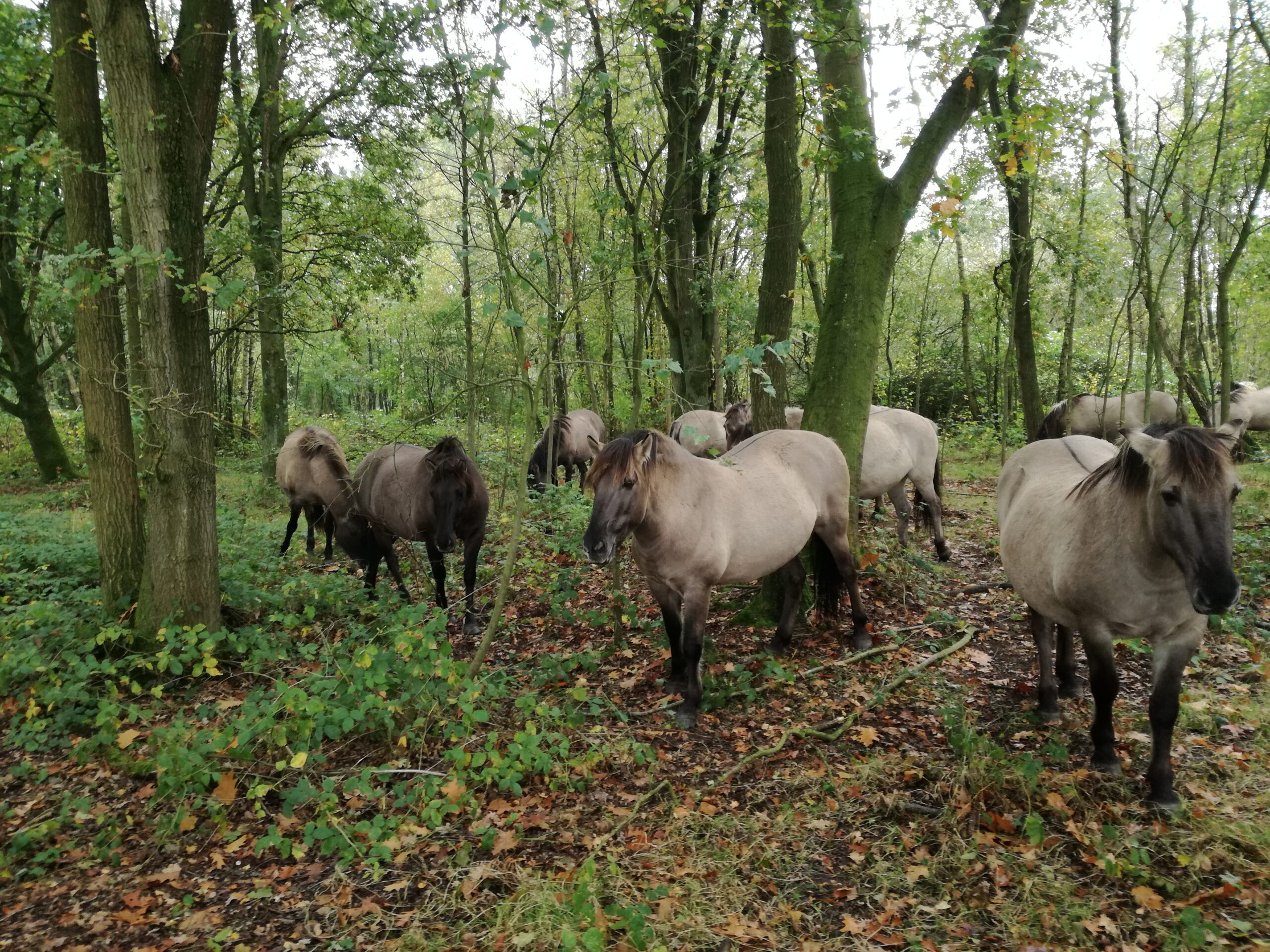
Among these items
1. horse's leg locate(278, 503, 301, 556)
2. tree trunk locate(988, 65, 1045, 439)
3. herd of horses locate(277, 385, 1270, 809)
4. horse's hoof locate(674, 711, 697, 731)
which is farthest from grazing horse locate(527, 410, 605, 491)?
horse's hoof locate(674, 711, 697, 731)

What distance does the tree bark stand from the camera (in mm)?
5617

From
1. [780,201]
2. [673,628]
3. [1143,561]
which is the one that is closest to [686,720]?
[673,628]

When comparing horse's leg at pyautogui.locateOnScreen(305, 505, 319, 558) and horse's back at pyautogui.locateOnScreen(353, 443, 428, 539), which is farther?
horse's leg at pyautogui.locateOnScreen(305, 505, 319, 558)

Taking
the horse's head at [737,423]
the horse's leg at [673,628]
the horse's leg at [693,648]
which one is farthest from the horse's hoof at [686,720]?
the horse's head at [737,423]

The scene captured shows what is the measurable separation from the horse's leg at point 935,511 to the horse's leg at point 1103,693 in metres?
4.56

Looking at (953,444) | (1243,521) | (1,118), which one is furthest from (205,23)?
(953,444)

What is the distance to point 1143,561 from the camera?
3.39m

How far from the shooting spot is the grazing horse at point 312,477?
9.22 m

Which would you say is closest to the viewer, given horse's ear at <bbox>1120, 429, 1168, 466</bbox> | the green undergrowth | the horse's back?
horse's ear at <bbox>1120, 429, 1168, 466</bbox>

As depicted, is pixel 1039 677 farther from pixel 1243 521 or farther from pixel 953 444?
pixel 953 444

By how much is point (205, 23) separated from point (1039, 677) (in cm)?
784

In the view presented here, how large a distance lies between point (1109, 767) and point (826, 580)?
269cm

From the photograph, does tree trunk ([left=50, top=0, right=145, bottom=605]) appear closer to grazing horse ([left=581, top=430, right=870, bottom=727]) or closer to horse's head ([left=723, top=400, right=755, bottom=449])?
grazing horse ([left=581, top=430, right=870, bottom=727])

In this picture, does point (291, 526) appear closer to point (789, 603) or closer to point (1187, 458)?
point (789, 603)
